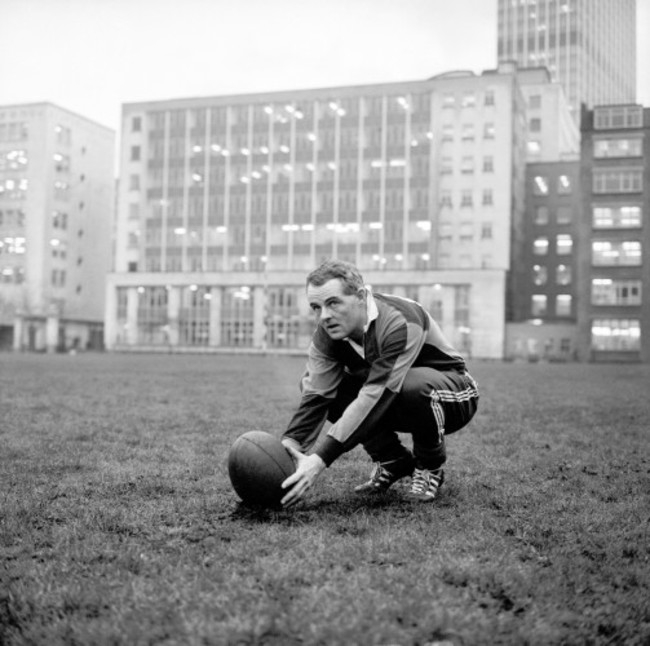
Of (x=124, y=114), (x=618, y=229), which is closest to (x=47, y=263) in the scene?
(x=124, y=114)

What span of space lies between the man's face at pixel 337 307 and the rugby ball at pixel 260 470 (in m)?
0.96

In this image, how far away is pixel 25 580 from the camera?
4.13 m

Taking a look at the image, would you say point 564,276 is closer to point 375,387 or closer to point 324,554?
point 375,387

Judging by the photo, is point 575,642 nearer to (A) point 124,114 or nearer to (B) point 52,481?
(B) point 52,481

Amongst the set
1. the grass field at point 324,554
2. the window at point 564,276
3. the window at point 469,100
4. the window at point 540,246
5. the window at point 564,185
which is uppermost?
the window at point 469,100

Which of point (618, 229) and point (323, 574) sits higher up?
point (618, 229)

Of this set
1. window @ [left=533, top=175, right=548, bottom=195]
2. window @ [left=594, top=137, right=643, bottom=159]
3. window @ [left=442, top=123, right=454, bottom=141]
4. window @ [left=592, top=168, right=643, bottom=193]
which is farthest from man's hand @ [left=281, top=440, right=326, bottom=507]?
window @ [left=533, top=175, right=548, bottom=195]

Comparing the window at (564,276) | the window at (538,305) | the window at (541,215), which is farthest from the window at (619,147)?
the window at (538,305)

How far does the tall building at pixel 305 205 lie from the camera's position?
98875mm

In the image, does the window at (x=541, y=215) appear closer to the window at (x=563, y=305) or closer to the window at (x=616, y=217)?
the window at (x=563, y=305)

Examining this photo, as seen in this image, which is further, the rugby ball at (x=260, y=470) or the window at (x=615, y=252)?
the window at (x=615, y=252)

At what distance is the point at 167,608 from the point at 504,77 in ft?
343

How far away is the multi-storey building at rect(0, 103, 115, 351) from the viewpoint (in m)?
115

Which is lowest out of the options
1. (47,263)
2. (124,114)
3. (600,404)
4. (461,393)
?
(600,404)
